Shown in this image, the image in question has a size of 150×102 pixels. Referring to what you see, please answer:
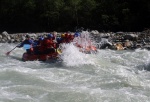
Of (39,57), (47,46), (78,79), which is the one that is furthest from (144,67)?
(39,57)

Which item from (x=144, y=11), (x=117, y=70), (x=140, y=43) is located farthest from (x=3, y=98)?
(x=144, y=11)

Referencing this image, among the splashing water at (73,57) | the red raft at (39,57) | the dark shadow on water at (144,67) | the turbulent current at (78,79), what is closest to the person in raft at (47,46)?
the red raft at (39,57)

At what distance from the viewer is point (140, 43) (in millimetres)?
20391

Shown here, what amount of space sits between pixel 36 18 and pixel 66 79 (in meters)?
27.0

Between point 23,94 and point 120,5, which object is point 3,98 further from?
point 120,5

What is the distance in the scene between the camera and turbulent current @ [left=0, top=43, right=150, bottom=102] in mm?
9750

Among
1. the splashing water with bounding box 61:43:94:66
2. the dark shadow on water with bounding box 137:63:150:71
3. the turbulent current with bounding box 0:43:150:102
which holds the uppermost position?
the splashing water with bounding box 61:43:94:66

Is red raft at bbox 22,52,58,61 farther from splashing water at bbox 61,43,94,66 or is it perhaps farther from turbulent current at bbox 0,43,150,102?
splashing water at bbox 61,43,94,66

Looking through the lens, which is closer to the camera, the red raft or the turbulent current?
the turbulent current

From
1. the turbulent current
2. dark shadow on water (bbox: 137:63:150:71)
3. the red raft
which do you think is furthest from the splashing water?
dark shadow on water (bbox: 137:63:150:71)

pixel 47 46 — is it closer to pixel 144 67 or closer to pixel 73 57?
pixel 73 57

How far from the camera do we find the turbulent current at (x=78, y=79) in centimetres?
975

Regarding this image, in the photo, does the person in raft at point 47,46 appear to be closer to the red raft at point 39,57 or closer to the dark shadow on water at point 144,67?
the red raft at point 39,57

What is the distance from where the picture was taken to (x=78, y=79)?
11711 mm
